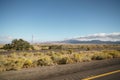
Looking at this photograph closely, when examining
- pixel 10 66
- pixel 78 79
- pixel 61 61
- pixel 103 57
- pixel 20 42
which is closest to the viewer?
pixel 78 79

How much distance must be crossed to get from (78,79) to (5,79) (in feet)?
12.0

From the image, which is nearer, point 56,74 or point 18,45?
point 56,74

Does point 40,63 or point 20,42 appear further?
point 20,42

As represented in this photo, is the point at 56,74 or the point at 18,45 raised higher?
the point at 18,45

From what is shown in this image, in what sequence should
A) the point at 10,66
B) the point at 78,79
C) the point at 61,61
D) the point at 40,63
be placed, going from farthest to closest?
the point at 61,61 < the point at 40,63 < the point at 10,66 < the point at 78,79

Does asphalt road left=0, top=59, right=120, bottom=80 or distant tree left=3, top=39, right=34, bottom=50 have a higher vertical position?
distant tree left=3, top=39, right=34, bottom=50

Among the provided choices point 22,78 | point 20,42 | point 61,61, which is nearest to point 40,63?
point 61,61

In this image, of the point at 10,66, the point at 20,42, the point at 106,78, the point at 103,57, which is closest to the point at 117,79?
the point at 106,78

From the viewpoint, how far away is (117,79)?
7.55 metres

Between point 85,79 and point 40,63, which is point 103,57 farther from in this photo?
point 85,79

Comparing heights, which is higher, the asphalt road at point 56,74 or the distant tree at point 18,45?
the distant tree at point 18,45

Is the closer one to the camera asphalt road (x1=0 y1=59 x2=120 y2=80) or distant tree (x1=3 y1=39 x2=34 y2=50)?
asphalt road (x1=0 y1=59 x2=120 y2=80)

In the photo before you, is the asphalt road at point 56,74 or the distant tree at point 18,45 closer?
the asphalt road at point 56,74

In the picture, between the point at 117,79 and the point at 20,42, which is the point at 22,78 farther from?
the point at 20,42
